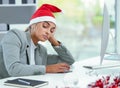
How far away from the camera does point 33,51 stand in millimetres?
Answer: 2301

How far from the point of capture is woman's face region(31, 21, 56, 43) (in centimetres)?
228

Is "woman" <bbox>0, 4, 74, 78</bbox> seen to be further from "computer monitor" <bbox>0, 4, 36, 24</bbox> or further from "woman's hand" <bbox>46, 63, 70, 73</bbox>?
"computer monitor" <bbox>0, 4, 36, 24</bbox>

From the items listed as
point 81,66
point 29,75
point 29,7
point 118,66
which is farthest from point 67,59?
point 29,7

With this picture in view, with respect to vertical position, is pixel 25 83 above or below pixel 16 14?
below

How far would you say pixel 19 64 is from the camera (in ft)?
6.57

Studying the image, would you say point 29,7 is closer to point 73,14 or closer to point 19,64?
point 73,14

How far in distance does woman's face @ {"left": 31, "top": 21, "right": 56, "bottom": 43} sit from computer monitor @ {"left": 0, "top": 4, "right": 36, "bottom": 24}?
3.08 ft

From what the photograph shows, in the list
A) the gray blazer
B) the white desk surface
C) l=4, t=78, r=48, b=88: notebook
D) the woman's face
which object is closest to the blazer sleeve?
the gray blazer

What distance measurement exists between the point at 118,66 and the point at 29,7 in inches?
53.3

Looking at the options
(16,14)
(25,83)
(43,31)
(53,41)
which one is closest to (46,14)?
(43,31)

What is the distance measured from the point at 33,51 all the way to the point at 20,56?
0.15 meters

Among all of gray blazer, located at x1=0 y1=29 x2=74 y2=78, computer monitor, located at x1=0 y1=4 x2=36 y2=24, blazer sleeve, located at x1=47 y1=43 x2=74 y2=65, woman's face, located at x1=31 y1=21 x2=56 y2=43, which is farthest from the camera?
A: computer monitor, located at x1=0 y1=4 x2=36 y2=24

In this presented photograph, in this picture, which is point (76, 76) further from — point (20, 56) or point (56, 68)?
point (20, 56)

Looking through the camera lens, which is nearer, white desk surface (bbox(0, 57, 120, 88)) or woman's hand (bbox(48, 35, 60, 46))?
white desk surface (bbox(0, 57, 120, 88))
